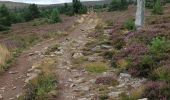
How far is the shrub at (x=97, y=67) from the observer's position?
58.3ft

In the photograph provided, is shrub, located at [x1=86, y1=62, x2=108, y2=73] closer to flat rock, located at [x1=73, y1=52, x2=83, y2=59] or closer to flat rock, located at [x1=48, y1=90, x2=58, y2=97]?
flat rock, located at [x1=73, y1=52, x2=83, y2=59]

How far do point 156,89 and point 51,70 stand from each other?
21.0ft

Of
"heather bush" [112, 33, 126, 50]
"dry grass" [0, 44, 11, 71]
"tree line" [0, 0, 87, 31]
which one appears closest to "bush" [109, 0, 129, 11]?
"tree line" [0, 0, 87, 31]

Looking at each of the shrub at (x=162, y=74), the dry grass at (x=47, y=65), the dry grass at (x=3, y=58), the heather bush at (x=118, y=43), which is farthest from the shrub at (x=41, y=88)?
the heather bush at (x=118, y=43)

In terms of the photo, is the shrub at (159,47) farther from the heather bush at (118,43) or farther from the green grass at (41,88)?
the heather bush at (118,43)

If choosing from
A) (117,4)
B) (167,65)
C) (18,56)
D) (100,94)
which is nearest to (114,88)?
(100,94)

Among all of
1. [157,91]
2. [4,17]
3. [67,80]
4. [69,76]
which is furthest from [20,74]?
[4,17]

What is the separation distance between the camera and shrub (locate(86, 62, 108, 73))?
1777cm

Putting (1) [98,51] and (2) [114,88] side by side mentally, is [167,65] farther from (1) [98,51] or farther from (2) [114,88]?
(1) [98,51]

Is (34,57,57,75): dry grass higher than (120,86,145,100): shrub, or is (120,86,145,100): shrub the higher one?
(120,86,145,100): shrub

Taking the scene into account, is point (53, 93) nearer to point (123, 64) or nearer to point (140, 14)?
point (123, 64)

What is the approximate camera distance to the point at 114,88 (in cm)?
1478

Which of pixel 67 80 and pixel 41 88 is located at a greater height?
pixel 41 88

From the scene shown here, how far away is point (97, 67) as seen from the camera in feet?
59.4
